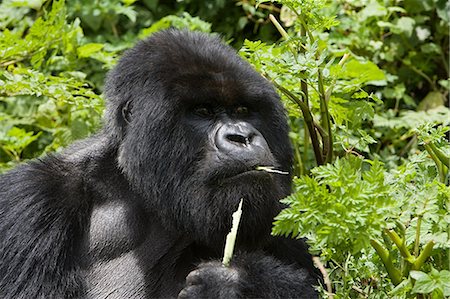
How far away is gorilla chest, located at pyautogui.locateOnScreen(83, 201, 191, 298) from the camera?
2.99 m

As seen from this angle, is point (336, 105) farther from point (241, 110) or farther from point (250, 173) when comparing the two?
point (250, 173)

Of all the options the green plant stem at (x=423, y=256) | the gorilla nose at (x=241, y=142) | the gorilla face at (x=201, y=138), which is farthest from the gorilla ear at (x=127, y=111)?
the green plant stem at (x=423, y=256)

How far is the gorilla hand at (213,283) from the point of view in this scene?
8.70ft

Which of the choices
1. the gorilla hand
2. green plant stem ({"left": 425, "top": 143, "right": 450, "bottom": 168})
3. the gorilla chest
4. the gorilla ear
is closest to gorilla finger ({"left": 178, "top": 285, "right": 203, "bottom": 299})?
the gorilla hand

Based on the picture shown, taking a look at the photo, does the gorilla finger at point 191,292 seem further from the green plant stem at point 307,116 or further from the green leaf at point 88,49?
the green leaf at point 88,49

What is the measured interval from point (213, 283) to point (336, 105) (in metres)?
1.18

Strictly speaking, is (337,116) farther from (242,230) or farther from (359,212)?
(359,212)

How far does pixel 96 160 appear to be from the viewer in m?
3.19

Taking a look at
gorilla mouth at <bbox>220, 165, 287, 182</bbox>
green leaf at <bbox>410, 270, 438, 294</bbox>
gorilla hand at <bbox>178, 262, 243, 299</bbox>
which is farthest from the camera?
gorilla mouth at <bbox>220, 165, 287, 182</bbox>

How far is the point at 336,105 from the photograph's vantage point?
11.5 ft

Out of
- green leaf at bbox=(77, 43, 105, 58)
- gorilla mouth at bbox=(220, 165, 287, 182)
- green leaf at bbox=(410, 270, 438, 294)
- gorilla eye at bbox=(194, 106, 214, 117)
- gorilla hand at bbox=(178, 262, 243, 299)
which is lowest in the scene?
green leaf at bbox=(77, 43, 105, 58)

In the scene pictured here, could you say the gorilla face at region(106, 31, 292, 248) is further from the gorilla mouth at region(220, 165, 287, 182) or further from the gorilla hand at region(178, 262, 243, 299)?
the gorilla hand at region(178, 262, 243, 299)

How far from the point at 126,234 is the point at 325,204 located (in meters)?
1.10

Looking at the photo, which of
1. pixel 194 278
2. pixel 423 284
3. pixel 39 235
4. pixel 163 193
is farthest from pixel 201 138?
pixel 423 284
